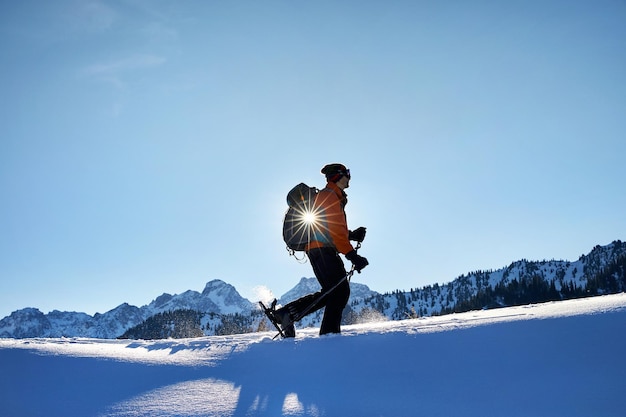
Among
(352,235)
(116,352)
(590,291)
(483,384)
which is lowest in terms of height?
(590,291)

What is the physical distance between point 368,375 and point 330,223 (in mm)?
2412

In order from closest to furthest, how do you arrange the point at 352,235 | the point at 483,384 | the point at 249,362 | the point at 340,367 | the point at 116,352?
the point at 483,384 → the point at 340,367 → the point at 249,362 → the point at 116,352 → the point at 352,235

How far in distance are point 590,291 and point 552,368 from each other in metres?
158

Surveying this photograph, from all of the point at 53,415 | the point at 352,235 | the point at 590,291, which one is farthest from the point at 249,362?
the point at 590,291

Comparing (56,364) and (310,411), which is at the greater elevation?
(56,364)

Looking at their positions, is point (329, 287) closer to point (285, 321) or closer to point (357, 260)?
point (357, 260)

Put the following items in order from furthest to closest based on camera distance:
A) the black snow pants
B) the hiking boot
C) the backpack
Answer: the backpack < the hiking boot < the black snow pants

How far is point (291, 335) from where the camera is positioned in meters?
5.23

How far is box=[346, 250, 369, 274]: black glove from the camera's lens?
16.9ft

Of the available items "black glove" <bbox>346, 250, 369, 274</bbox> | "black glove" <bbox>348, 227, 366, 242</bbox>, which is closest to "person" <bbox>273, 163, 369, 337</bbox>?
"black glove" <bbox>346, 250, 369, 274</bbox>

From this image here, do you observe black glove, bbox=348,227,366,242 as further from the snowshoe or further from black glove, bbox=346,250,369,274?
the snowshoe

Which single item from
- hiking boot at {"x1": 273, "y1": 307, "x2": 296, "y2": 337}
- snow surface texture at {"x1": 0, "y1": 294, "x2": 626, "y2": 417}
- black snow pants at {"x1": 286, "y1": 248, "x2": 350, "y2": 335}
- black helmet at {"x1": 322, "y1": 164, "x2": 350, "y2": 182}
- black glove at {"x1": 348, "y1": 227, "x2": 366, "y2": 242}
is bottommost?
snow surface texture at {"x1": 0, "y1": 294, "x2": 626, "y2": 417}

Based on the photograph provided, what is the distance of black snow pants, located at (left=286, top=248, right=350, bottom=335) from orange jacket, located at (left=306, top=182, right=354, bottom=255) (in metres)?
0.14

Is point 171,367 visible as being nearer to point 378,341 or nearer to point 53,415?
point 53,415
